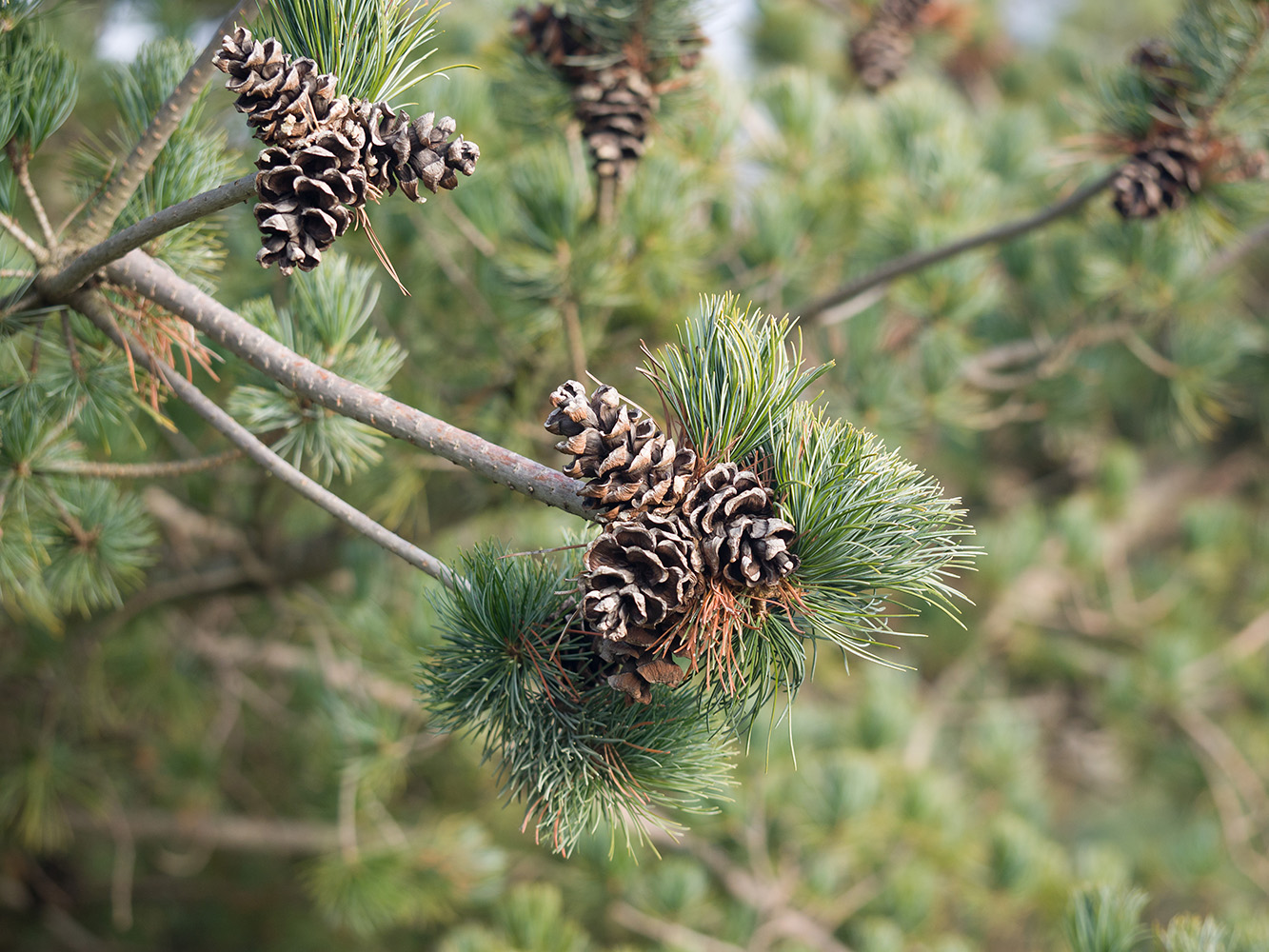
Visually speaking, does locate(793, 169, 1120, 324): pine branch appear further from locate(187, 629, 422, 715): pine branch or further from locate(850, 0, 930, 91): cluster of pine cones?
locate(187, 629, 422, 715): pine branch

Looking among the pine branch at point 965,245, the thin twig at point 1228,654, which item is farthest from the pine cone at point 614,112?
the thin twig at point 1228,654

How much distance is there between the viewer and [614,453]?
0.55 m

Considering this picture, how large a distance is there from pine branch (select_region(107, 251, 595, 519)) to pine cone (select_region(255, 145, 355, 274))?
11cm

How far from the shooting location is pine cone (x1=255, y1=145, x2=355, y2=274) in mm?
545

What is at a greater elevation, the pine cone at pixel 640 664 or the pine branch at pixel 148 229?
the pine branch at pixel 148 229

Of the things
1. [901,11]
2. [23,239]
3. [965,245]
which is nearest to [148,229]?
[23,239]

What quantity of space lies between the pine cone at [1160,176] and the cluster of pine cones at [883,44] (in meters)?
0.82

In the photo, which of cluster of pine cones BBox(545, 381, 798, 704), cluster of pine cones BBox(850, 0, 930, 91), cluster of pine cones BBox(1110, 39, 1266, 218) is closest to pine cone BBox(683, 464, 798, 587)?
cluster of pine cones BBox(545, 381, 798, 704)

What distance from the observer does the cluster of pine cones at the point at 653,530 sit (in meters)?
0.56

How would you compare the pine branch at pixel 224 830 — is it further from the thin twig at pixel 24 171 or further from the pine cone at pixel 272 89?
the pine cone at pixel 272 89

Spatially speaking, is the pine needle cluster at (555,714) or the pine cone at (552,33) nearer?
the pine needle cluster at (555,714)

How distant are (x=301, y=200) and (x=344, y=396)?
147mm

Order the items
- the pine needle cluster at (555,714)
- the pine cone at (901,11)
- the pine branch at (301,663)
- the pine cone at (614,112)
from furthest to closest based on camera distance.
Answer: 1. the pine cone at (901,11)
2. the pine branch at (301,663)
3. the pine cone at (614,112)
4. the pine needle cluster at (555,714)

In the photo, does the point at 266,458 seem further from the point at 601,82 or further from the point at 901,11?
the point at 901,11
